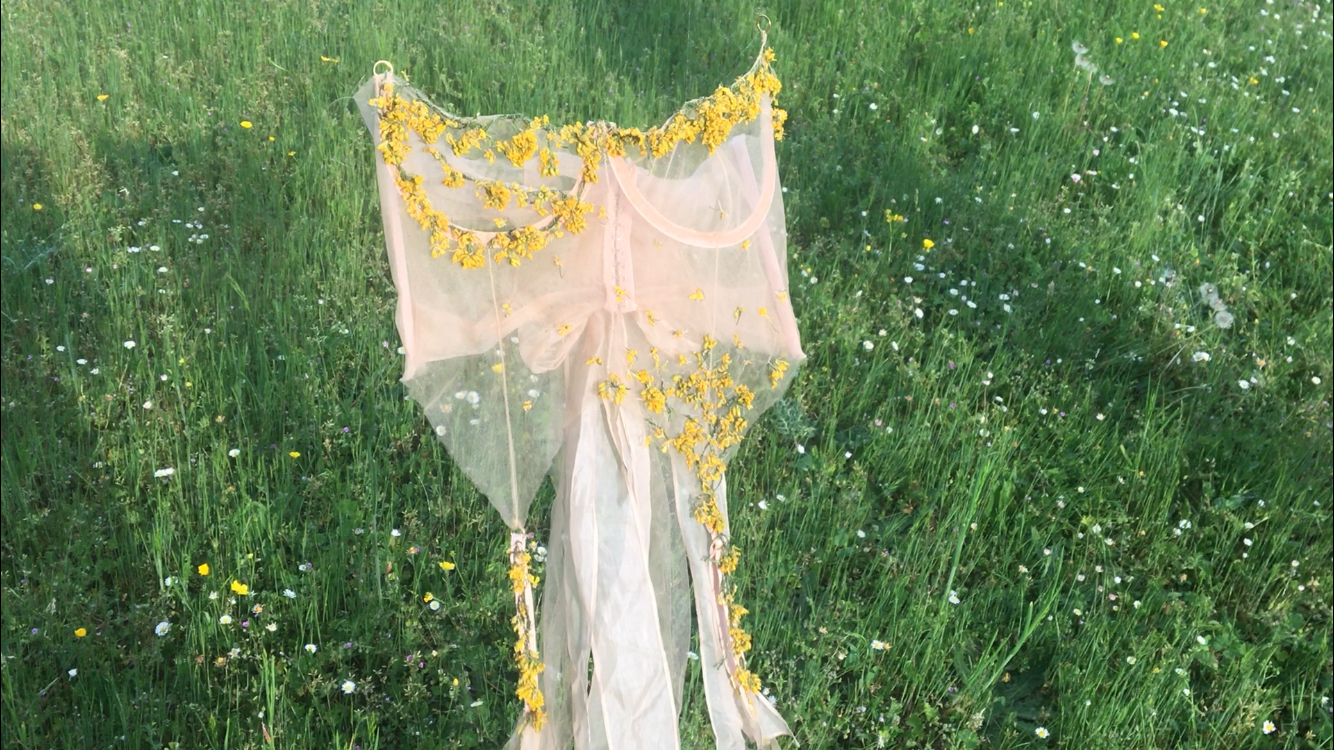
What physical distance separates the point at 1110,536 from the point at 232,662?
245cm

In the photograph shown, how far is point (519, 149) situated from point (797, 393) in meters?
2.02

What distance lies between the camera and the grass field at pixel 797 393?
2.68 m

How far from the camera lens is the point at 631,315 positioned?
181 cm

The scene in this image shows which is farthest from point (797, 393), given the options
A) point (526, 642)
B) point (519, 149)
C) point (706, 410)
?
point (519, 149)

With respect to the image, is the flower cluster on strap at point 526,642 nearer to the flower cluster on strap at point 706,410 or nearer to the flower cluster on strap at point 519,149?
the flower cluster on strap at point 706,410

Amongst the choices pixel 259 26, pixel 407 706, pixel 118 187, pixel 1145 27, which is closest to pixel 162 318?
pixel 118 187

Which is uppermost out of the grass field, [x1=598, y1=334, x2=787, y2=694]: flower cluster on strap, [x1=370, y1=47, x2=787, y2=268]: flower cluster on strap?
[x1=370, y1=47, x2=787, y2=268]: flower cluster on strap

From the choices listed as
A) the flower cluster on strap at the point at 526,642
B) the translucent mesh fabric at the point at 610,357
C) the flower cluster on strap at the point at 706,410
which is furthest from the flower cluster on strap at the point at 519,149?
the flower cluster on strap at the point at 526,642

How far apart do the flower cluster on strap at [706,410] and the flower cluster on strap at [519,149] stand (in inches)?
10.9

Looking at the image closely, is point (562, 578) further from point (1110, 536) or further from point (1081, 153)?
point (1081, 153)

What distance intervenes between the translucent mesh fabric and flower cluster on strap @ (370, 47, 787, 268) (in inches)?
0.6

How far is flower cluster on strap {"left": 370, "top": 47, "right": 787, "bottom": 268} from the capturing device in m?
1.55

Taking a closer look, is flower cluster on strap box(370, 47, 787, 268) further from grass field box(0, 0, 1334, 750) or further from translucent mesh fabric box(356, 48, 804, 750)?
grass field box(0, 0, 1334, 750)

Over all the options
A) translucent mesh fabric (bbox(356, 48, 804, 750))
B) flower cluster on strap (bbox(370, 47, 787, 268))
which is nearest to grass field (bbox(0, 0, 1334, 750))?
translucent mesh fabric (bbox(356, 48, 804, 750))
